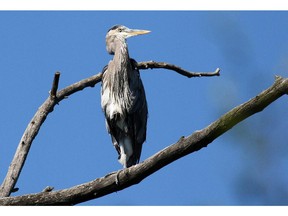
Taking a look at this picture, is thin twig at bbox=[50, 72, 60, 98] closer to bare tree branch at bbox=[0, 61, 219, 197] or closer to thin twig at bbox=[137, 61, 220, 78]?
bare tree branch at bbox=[0, 61, 219, 197]

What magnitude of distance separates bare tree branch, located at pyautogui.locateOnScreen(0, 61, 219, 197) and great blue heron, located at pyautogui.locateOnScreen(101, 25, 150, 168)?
165mm

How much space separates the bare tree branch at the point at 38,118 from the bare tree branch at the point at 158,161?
119 centimetres

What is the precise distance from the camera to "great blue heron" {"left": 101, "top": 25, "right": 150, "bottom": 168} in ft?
24.2

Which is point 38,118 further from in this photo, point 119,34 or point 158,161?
point 158,161

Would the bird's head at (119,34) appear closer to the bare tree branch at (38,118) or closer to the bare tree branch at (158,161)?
the bare tree branch at (38,118)

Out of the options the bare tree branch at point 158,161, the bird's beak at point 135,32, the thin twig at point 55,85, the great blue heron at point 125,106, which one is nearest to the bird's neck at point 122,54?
the great blue heron at point 125,106

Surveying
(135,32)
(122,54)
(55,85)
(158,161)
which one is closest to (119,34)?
(135,32)

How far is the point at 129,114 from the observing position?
7.41 meters

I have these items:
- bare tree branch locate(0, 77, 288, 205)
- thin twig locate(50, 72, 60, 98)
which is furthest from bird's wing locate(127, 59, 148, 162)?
bare tree branch locate(0, 77, 288, 205)

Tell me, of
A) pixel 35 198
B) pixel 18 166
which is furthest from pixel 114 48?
pixel 35 198

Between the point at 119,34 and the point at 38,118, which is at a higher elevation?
the point at 119,34

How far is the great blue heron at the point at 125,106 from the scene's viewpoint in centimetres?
738

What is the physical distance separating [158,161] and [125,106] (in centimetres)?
265

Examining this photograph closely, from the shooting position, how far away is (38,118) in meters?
6.95
